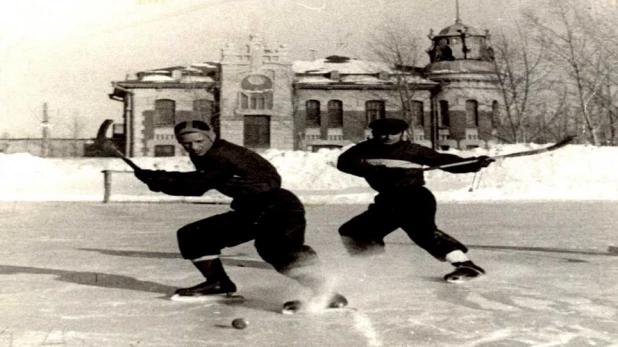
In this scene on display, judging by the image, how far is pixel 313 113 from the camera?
409 inches

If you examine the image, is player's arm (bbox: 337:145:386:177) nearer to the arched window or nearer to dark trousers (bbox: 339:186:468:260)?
dark trousers (bbox: 339:186:468:260)

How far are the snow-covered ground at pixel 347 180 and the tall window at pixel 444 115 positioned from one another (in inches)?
78.3

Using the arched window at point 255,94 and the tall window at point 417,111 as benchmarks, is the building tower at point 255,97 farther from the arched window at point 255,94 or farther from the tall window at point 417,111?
the tall window at point 417,111

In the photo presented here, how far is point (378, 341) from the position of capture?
269 cm

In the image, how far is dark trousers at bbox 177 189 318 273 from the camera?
134 inches

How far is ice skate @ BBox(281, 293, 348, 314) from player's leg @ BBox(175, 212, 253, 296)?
0.45 metres

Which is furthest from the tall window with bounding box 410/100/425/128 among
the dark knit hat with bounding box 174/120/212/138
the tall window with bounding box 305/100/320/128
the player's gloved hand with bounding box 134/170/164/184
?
the player's gloved hand with bounding box 134/170/164/184

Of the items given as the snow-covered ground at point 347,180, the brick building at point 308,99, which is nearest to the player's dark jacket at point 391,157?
the brick building at point 308,99

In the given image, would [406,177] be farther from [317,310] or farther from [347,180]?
[347,180]

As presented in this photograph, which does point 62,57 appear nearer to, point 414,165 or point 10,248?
point 10,248

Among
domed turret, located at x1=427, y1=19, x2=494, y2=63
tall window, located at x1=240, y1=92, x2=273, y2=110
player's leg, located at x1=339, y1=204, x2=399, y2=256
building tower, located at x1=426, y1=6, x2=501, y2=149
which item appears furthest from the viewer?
domed turret, located at x1=427, y1=19, x2=494, y2=63

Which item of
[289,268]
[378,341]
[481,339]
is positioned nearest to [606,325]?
[481,339]

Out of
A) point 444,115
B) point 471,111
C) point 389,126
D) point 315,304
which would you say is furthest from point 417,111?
point 315,304

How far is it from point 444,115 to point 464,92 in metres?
0.42
